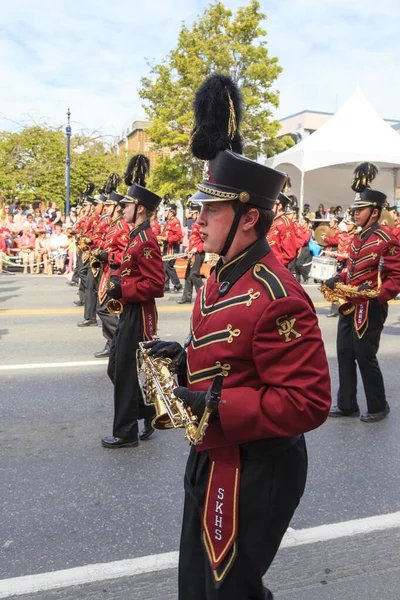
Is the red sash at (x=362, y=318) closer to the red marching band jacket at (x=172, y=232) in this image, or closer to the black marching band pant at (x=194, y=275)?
the black marching band pant at (x=194, y=275)

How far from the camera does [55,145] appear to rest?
3284cm

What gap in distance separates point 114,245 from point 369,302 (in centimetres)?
338

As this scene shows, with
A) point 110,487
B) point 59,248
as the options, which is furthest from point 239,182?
point 59,248

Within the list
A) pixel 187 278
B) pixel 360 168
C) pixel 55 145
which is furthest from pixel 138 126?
pixel 360 168

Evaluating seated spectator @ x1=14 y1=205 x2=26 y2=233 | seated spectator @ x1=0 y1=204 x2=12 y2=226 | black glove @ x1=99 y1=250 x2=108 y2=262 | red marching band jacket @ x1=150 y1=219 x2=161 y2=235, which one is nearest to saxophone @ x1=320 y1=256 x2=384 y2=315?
black glove @ x1=99 y1=250 x2=108 y2=262

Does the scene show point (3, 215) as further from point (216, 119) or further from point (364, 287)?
point (216, 119)

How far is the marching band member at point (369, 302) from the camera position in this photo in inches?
227

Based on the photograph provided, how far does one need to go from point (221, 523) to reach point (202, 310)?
2.61 feet

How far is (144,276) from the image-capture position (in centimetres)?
504

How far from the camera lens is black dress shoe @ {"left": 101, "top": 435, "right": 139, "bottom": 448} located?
16.3ft

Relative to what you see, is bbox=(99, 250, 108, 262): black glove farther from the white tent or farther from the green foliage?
the green foliage

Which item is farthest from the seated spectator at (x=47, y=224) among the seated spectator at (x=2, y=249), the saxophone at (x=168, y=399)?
the saxophone at (x=168, y=399)

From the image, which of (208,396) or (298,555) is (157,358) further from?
(298,555)

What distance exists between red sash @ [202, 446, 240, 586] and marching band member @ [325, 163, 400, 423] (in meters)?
3.89
